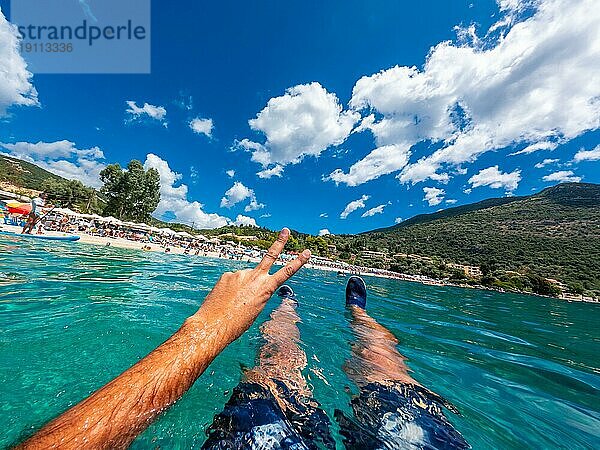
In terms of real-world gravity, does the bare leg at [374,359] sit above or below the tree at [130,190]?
below

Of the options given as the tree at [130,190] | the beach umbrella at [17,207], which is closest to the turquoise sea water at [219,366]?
the beach umbrella at [17,207]

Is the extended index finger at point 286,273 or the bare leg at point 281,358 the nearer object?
the extended index finger at point 286,273

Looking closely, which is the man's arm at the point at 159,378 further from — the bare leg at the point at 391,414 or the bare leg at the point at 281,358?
the bare leg at the point at 391,414

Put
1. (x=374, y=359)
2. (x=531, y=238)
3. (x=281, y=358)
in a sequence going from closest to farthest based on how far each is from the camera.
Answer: (x=281, y=358)
(x=374, y=359)
(x=531, y=238)

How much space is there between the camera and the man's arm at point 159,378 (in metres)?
0.85

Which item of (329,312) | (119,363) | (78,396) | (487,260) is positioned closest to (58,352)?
(119,363)

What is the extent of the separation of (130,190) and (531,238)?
89.2 metres

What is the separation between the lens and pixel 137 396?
0.95 metres

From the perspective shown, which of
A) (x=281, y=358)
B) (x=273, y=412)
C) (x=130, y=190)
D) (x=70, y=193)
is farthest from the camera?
(x=70, y=193)

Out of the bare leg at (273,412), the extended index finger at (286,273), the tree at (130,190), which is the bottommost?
the bare leg at (273,412)

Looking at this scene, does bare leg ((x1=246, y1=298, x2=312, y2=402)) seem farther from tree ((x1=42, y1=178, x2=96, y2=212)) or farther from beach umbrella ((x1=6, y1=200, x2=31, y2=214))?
tree ((x1=42, y1=178, x2=96, y2=212))

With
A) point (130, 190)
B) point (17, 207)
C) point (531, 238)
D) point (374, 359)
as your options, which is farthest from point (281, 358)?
point (531, 238)

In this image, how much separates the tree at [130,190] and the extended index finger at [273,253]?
4508cm

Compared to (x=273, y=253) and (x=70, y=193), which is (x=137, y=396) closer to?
(x=273, y=253)
